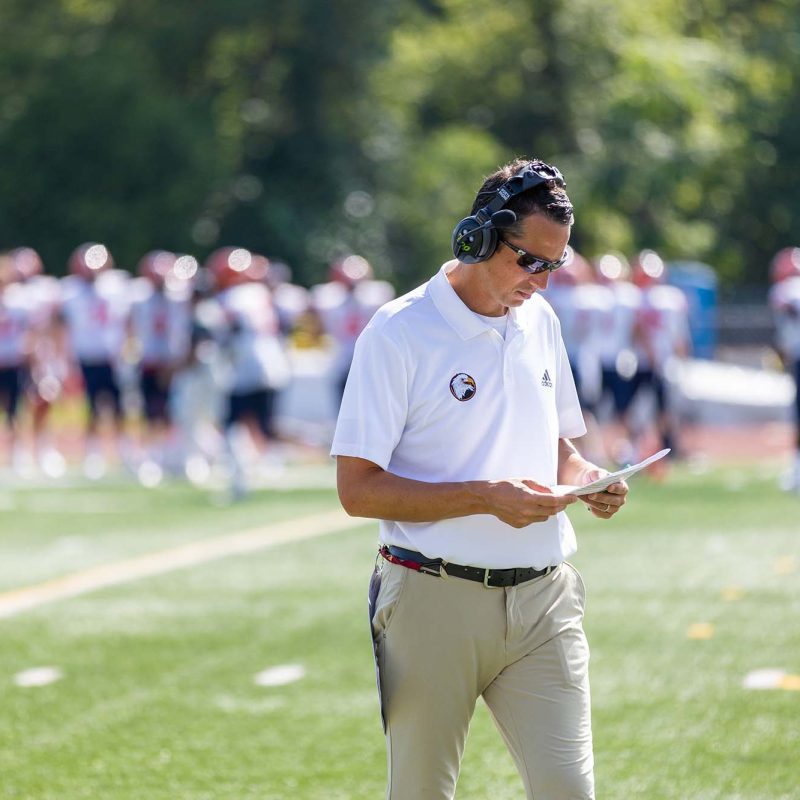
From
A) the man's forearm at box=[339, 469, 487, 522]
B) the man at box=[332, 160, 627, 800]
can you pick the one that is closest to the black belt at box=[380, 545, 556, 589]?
the man at box=[332, 160, 627, 800]

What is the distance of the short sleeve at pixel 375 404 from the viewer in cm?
382

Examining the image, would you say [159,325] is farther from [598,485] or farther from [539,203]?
[598,485]

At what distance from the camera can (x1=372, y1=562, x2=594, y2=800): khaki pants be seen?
3.90 m

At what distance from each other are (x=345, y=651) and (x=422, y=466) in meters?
4.27

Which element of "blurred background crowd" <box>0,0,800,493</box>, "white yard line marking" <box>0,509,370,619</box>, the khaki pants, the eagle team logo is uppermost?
"blurred background crowd" <box>0,0,800,493</box>

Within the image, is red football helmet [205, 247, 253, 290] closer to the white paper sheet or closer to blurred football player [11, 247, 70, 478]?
blurred football player [11, 247, 70, 478]

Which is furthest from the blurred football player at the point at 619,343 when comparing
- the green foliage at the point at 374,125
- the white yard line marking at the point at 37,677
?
the green foliage at the point at 374,125

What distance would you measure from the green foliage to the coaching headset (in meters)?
33.6

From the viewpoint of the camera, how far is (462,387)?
3.88 metres

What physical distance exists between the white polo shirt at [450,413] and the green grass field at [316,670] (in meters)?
2.02

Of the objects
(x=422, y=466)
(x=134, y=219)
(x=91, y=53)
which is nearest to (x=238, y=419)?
(x=422, y=466)

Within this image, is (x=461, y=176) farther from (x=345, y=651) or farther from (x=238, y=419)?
(x=345, y=651)

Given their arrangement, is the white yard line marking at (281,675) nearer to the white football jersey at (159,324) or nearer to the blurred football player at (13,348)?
the white football jersey at (159,324)

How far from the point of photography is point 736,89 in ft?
144
